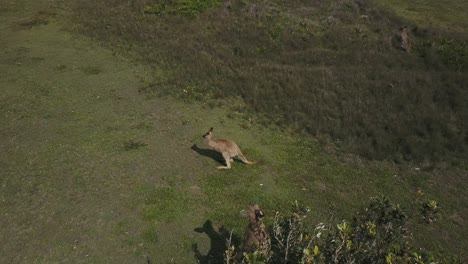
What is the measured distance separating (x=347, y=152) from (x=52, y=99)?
45.1 ft

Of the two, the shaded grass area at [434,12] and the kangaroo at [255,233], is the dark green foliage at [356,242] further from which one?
the shaded grass area at [434,12]

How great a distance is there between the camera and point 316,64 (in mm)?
26438

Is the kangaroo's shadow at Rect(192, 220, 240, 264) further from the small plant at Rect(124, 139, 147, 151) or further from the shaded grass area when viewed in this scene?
the shaded grass area

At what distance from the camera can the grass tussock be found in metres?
20.0

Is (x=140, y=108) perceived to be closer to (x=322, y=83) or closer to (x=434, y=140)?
(x=322, y=83)

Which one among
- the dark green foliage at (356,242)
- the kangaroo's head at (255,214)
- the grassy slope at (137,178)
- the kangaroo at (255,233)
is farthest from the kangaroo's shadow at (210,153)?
the dark green foliage at (356,242)

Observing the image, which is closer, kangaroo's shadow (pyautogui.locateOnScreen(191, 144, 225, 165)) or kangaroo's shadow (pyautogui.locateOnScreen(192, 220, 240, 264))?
kangaroo's shadow (pyautogui.locateOnScreen(192, 220, 240, 264))

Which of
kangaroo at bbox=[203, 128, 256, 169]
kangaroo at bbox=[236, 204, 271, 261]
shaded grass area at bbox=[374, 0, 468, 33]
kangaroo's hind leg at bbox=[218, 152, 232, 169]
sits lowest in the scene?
kangaroo's hind leg at bbox=[218, 152, 232, 169]

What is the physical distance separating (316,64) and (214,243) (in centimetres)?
1622

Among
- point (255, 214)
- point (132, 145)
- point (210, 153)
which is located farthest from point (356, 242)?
point (132, 145)

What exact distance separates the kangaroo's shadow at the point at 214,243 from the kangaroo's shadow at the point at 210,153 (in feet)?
12.2

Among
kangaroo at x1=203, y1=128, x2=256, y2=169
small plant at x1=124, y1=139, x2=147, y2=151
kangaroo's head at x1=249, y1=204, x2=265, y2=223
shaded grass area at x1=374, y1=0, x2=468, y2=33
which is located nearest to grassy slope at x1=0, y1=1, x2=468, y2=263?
small plant at x1=124, y1=139, x2=147, y2=151

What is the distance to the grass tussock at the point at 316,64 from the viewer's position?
20031mm

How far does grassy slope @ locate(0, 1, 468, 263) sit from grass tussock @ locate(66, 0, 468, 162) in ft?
5.98
